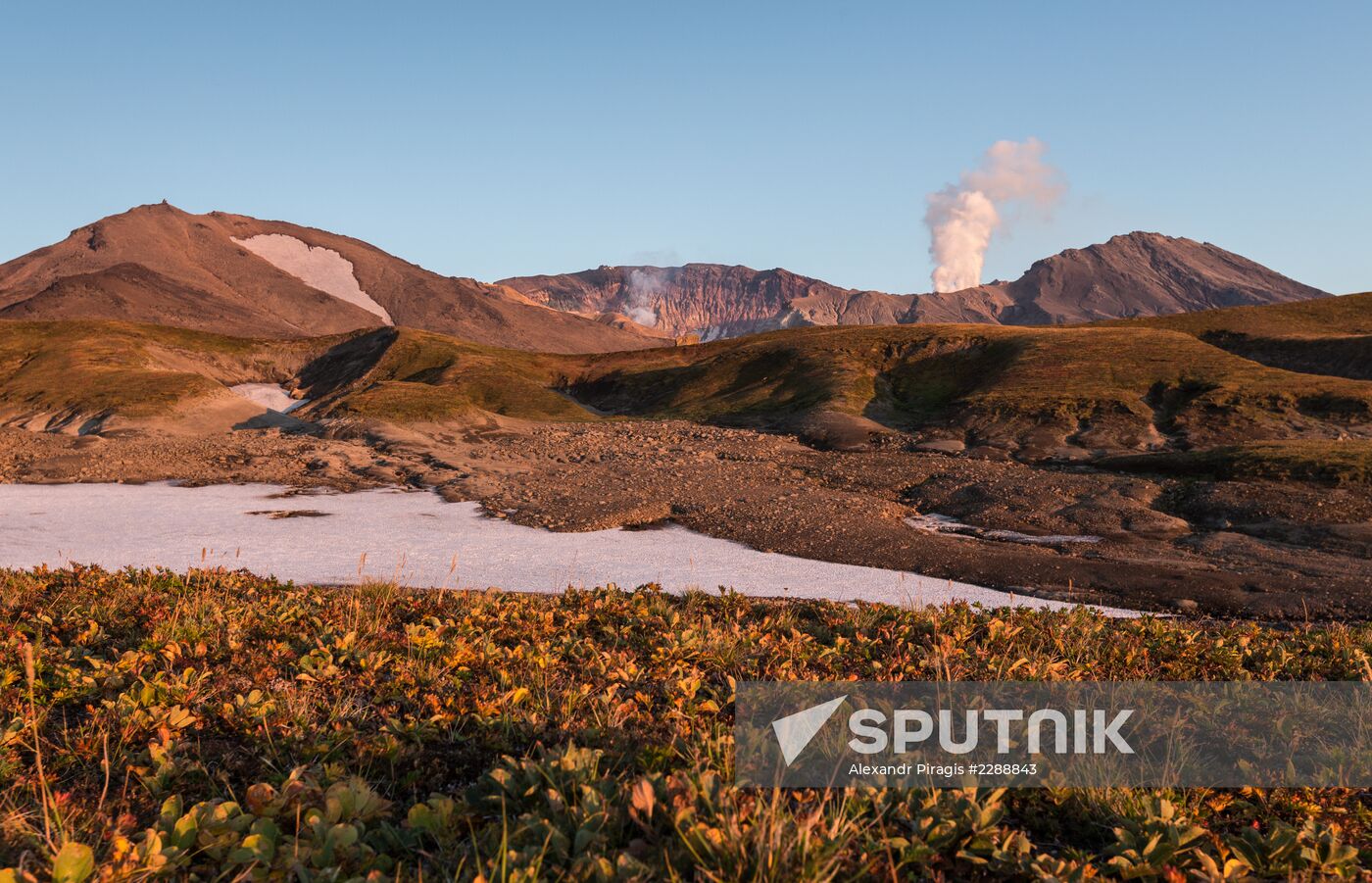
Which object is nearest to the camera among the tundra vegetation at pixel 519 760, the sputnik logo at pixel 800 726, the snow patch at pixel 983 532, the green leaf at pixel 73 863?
the green leaf at pixel 73 863

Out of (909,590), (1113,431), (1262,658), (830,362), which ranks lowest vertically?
(909,590)

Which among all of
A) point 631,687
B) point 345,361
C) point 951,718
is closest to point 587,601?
point 631,687

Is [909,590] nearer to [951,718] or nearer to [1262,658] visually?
[1262,658]

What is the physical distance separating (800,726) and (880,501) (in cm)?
2987

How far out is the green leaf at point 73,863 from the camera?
4020mm

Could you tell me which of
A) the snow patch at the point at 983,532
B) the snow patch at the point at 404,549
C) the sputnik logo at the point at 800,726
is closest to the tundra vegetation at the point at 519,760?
the sputnik logo at the point at 800,726

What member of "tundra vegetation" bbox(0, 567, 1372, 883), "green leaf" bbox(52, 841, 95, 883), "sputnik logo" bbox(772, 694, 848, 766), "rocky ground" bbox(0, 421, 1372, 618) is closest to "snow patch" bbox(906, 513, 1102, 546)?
"rocky ground" bbox(0, 421, 1372, 618)

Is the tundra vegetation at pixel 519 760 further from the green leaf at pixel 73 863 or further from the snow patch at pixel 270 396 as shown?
the snow patch at pixel 270 396

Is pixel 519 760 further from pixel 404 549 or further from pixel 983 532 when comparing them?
pixel 983 532

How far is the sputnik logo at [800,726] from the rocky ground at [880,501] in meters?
16.4

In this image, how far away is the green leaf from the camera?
4.02m

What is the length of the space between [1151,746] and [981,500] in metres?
29.2

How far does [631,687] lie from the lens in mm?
8148

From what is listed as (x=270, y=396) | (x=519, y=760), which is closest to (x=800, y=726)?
(x=519, y=760)
